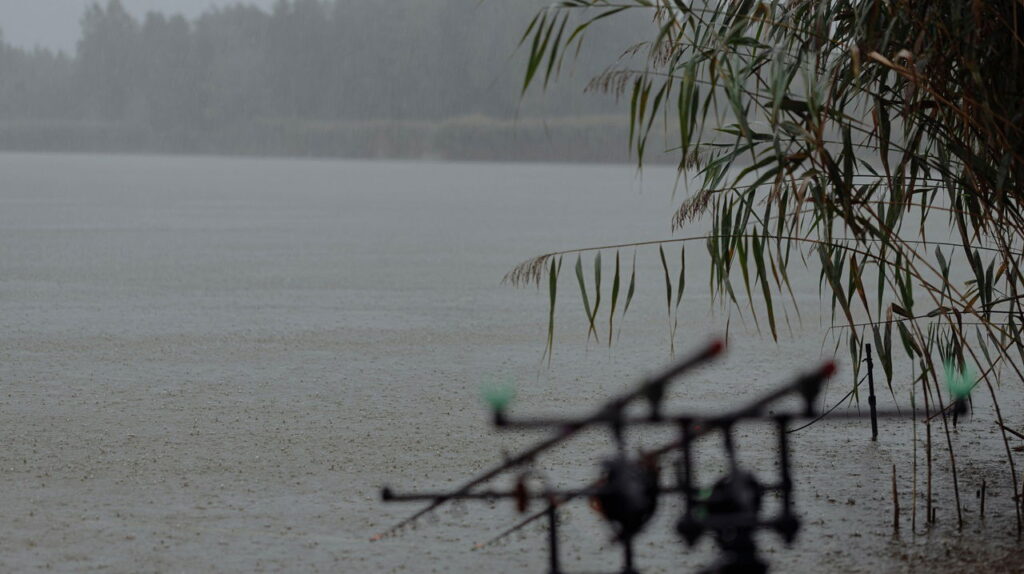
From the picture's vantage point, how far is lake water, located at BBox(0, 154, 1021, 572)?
298 cm

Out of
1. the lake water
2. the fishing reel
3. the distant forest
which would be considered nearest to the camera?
the fishing reel

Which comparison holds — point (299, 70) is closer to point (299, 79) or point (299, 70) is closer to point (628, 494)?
point (299, 79)

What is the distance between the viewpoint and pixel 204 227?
1410 centimetres

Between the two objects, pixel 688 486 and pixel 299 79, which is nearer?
pixel 688 486

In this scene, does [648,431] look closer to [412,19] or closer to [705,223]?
[705,223]

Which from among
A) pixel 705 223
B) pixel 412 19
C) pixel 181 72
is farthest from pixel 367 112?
pixel 705 223

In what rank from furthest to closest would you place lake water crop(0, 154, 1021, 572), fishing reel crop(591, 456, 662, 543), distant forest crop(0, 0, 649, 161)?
1. distant forest crop(0, 0, 649, 161)
2. lake water crop(0, 154, 1021, 572)
3. fishing reel crop(591, 456, 662, 543)

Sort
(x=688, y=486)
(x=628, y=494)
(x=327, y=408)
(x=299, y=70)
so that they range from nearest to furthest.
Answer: (x=628, y=494) < (x=688, y=486) < (x=327, y=408) < (x=299, y=70)

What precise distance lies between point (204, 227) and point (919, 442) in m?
11.1

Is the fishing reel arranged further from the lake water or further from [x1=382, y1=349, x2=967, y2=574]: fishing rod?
the lake water

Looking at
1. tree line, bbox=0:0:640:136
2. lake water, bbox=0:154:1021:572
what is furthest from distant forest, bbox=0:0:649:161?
lake water, bbox=0:154:1021:572

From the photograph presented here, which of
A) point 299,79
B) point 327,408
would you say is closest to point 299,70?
point 299,79

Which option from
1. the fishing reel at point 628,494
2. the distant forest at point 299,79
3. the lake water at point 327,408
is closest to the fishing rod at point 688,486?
the fishing reel at point 628,494

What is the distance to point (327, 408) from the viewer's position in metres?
4.66
